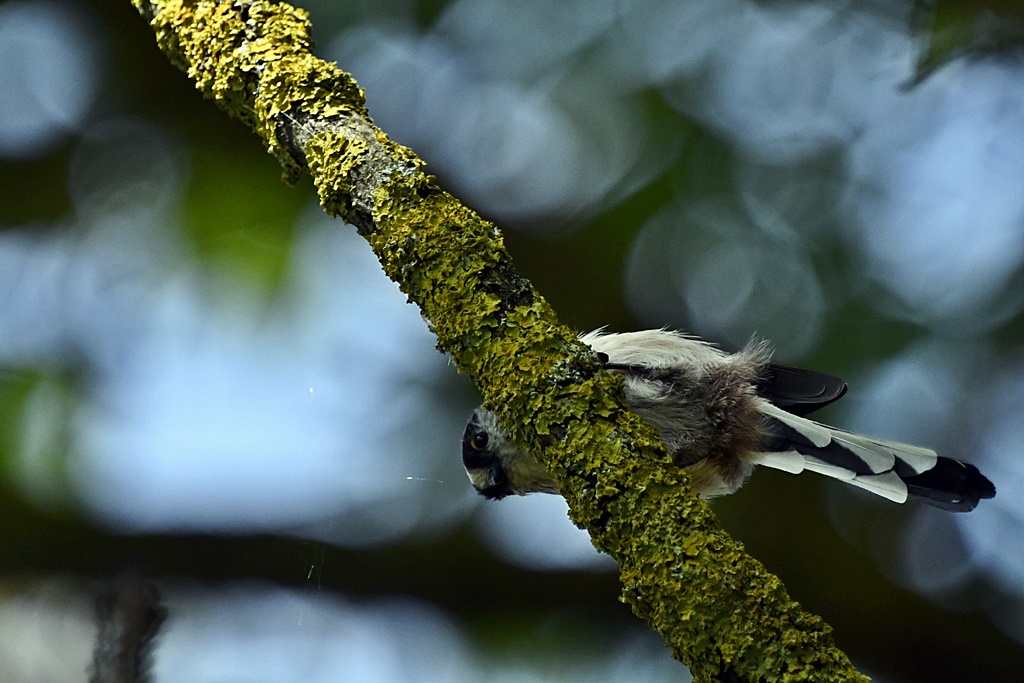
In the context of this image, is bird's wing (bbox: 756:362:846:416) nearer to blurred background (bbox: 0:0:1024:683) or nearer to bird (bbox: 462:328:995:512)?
bird (bbox: 462:328:995:512)

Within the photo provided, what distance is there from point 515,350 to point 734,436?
0.75 metres

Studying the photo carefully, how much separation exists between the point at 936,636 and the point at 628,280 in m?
1.09

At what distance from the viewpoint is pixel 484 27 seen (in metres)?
2.32

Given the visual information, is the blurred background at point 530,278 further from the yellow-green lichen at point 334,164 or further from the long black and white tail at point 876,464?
the yellow-green lichen at point 334,164

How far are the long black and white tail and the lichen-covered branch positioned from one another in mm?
687

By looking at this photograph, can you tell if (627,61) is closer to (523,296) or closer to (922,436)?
(922,436)

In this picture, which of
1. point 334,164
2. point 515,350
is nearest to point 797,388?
point 515,350

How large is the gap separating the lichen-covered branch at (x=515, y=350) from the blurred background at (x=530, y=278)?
3.27 ft

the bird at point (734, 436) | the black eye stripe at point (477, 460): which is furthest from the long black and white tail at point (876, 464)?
the black eye stripe at point (477, 460)

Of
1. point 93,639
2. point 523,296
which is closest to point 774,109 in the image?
point 523,296

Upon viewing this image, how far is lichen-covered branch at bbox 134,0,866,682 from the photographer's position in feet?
2.42

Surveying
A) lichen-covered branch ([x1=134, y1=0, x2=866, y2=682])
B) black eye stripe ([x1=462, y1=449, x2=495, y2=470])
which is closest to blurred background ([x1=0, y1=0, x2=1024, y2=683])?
black eye stripe ([x1=462, y1=449, x2=495, y2=470])

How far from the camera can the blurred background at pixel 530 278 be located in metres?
2.07

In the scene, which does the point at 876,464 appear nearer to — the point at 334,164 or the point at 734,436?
the point at 734,436
